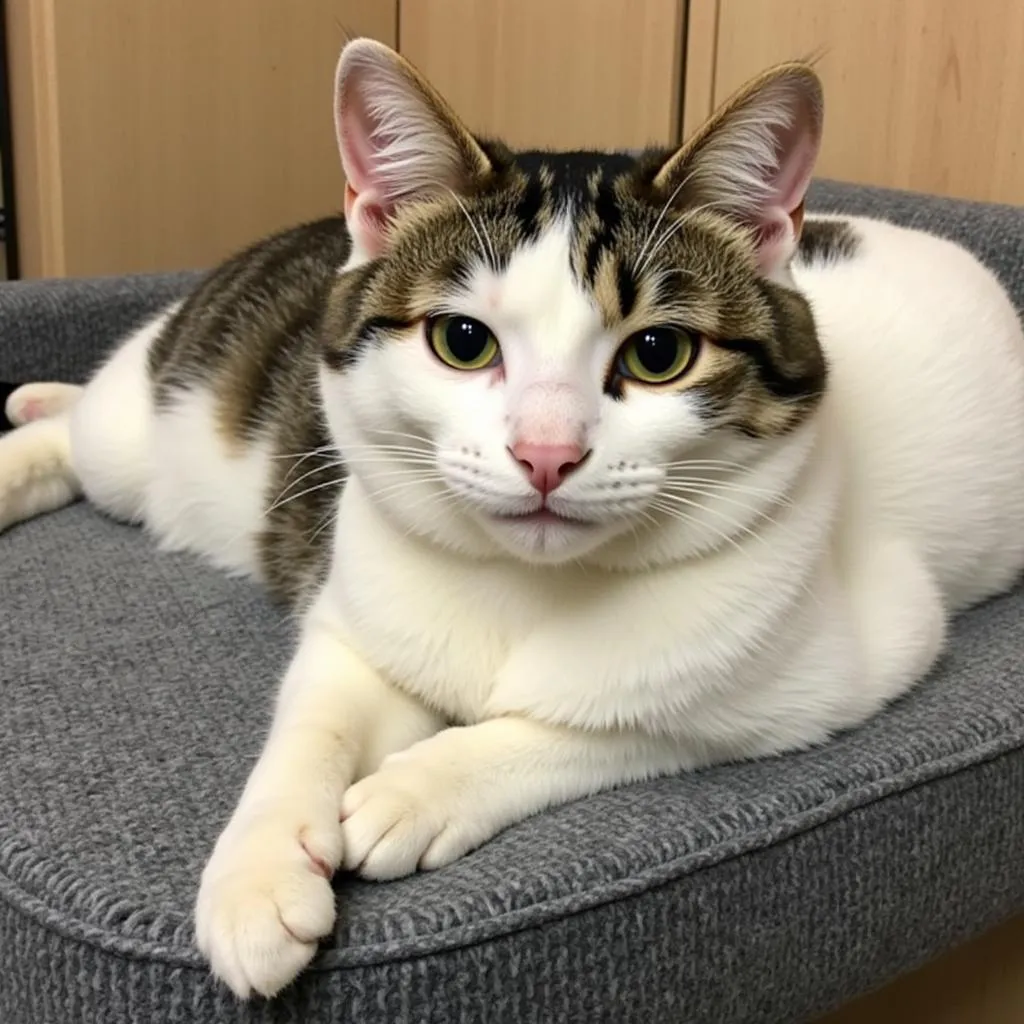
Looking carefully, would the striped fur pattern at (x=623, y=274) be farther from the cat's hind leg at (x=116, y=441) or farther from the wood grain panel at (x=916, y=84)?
the wood grain panel at (x=916, y=84)

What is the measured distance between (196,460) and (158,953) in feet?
2.75

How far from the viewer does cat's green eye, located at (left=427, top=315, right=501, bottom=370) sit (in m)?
0.85

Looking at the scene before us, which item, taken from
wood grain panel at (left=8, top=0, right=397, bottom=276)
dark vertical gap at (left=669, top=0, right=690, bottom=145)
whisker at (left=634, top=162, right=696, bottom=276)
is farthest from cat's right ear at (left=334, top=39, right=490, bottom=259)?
wood grain panel at (left=8, top=0, right=397, bottom=276)

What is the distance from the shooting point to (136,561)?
1429 mm

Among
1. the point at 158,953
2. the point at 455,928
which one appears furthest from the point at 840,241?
the point at 158,953

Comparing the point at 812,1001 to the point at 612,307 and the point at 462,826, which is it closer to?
the point at 462,826

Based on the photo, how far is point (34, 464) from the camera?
1.54 m

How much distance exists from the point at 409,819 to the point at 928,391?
2.33ft

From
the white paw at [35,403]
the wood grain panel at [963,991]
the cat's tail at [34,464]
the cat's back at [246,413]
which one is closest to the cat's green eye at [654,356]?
the cat's back at [246,413]

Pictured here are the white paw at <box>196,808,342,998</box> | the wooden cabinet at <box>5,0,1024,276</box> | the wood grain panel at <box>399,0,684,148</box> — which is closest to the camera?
the white paw at <box>196,808,342,998</box>

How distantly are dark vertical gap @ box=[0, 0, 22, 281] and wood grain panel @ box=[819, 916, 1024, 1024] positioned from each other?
2001mm

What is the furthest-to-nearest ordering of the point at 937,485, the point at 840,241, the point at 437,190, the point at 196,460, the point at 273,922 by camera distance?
the point at 196,460 < the point at 840,241 < the point at 937,485 < the point at 437,190 < the point at 273,922

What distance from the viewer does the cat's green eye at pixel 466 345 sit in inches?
33.3

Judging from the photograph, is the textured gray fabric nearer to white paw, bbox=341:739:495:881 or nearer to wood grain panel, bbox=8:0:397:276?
white paw, bbox=341:739:495:881
